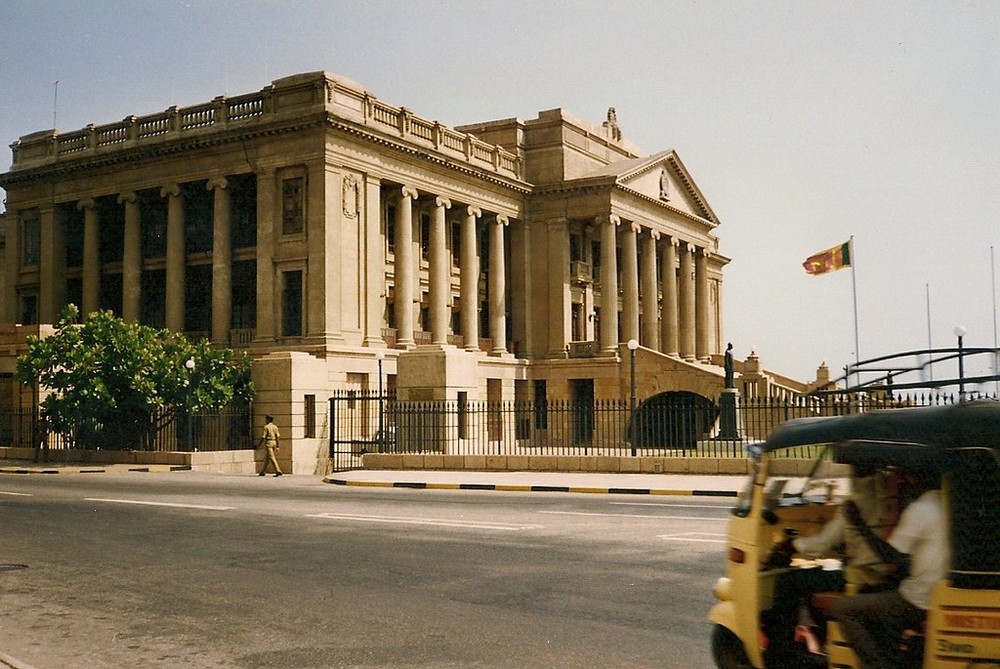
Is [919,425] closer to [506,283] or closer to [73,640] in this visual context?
[73,640]

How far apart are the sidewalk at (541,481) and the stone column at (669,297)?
127 feet

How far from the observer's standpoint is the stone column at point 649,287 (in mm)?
61000

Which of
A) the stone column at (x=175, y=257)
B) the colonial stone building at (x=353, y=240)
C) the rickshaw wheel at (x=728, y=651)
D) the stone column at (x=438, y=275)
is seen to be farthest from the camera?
the stone column at (x=438, y=275)

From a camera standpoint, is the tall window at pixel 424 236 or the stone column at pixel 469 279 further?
the tall window at pixel 424 236

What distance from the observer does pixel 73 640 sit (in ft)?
26.3

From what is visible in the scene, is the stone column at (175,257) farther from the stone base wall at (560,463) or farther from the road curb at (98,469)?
the stone base wall at (560,463)

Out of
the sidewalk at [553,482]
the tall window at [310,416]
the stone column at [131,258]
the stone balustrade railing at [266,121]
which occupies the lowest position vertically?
the sidewalk at [553,482]

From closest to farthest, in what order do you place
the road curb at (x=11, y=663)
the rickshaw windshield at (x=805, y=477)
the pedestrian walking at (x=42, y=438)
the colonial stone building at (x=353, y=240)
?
the rickshaw windshield at (x=805, y=477)
the road curb at (x=11, y=663)
the pedestrian walking at (x=42, y=438)
the colonial stone building at (x=353, y=240)

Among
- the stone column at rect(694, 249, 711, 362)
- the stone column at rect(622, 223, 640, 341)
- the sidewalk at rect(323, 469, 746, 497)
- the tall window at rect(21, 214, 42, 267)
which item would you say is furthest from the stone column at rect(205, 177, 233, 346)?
the stone column at rect(694, 249, 711, 362)

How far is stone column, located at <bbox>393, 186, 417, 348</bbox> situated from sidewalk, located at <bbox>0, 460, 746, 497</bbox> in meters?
18.7

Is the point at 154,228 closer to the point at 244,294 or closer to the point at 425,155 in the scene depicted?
the point at 244,294

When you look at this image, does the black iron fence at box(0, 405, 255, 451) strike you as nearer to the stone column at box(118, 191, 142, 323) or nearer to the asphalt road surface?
the stone column at box(118, 191, 142, 323)

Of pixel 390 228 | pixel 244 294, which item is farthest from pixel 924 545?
pixel 390 228

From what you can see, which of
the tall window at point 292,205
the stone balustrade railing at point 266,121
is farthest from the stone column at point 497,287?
the tall window at point 292,205
